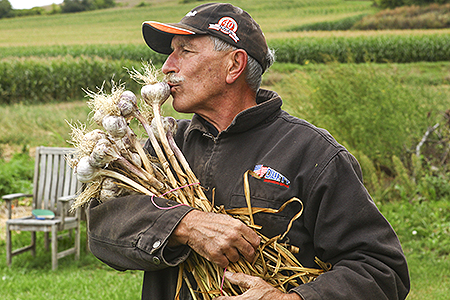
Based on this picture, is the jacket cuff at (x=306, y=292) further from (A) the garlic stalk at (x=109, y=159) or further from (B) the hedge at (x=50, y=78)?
(B) the hedge at (x=50, y=78)

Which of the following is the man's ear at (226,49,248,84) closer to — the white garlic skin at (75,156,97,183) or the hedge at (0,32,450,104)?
the white garlic skin at (75,156,97,183)

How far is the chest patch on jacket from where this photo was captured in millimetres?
1542

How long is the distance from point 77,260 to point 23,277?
77 cm

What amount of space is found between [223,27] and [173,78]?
0.28 m

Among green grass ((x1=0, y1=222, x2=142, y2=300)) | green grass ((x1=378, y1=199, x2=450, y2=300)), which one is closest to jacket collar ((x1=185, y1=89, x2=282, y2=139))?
green grass ((x1=0, y1=222, x2=142, y2=300))

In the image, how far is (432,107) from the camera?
712 cm

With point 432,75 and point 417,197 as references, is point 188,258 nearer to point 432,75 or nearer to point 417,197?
point 417,197

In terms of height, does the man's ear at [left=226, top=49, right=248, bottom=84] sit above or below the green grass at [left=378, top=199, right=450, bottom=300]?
above

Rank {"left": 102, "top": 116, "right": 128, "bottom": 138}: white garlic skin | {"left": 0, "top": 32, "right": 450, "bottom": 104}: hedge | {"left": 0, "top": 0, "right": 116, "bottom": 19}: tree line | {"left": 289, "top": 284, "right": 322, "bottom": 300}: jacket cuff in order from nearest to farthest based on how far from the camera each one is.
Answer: {"left": 289, "top": 284, "right": 322, "bottom": 300}: jacket cuff, {"left": 102, "top": 116, "right": 128, "bottom": 138}: white garlic skin, {"left": 0, "top": 32, "right": 450, "bottom": 104}: hedge, {"left": 0, "top": 0, "right": 116, "bottom": 19}: tree line

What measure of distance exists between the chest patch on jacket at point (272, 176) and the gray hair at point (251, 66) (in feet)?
1.35

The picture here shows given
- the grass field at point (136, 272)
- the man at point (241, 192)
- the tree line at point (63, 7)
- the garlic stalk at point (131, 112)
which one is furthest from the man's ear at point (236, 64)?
the tree line at point (63, 7)

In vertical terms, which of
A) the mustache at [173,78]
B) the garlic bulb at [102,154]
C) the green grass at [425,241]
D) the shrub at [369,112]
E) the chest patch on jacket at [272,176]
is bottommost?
the green grass at [425,241]

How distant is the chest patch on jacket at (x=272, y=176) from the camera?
1542 millimetres

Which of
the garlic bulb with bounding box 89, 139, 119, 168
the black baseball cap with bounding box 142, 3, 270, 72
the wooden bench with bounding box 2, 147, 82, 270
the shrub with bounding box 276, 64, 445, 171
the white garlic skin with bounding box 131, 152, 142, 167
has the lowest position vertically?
the wooden bench with bounding box 2, 147, 82, 270
